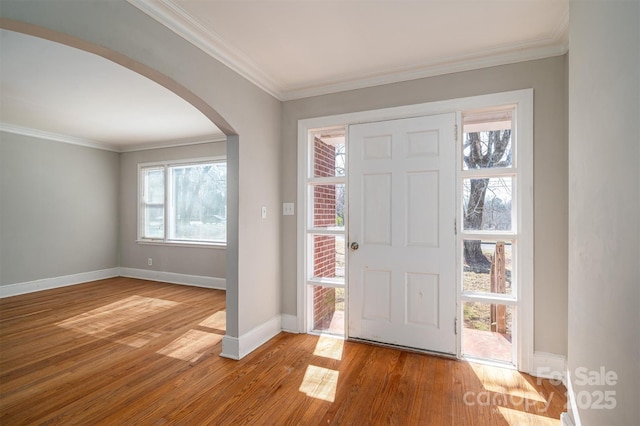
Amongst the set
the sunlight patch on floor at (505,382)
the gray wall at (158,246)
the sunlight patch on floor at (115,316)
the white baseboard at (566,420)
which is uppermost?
the gray wall at (158,246)

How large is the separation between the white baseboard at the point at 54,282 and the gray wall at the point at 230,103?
14.1ft

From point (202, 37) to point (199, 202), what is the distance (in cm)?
356

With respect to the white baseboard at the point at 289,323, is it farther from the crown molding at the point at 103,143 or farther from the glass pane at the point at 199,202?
the crown molding at the point at 103,143

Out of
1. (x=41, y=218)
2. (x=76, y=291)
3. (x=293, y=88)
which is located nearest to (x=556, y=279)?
(x=293, y=88)

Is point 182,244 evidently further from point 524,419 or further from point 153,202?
point 524,419

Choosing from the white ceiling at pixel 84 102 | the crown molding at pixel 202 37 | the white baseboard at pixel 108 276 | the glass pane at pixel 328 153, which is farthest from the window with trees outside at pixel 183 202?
the crown molding at pixel 202 37

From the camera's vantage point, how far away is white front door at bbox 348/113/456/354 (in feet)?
8.48

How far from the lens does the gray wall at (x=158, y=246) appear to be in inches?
202

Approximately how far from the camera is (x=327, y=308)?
3.27 m

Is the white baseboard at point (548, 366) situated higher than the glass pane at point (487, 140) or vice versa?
the glass pane at point (487, 140)

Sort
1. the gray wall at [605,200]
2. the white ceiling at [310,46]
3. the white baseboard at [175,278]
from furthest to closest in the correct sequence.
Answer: the white baseboard at [175,278]
the white ceiling at [310,46]
the gray wall at [605,200]

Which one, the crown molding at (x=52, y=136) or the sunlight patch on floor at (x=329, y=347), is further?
the crown molding at (x=52, y=136)

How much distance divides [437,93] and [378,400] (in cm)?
250

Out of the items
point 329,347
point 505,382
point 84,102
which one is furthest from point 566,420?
point 84,102
